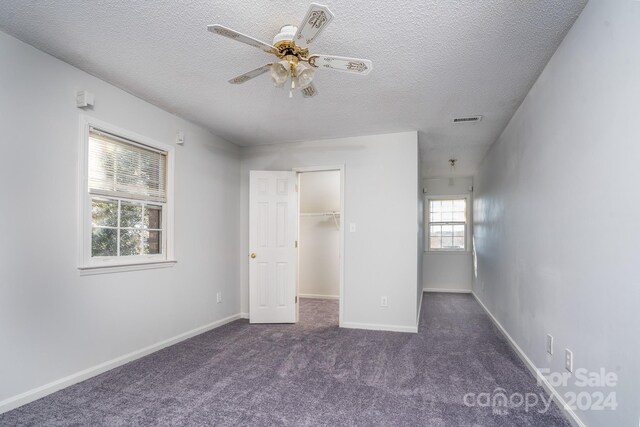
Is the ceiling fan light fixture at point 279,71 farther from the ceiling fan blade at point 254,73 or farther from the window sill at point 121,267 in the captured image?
the window sill at point 121,267

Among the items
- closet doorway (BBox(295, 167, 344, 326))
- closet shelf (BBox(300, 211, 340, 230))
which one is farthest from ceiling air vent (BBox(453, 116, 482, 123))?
closet shelf (BBox(300, 211, 340, 230))

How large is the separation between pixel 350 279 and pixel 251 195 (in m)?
1.62

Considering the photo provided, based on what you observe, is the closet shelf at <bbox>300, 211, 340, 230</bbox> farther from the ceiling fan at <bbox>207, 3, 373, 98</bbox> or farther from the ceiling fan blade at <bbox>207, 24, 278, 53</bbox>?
the ceiling fan blade at <bbox>207, 24, 278, 53</bbox>

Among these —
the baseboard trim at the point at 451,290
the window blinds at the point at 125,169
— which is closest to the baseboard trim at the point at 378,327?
the window blinds at the point at 125,169

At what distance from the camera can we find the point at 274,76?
83.9 inches

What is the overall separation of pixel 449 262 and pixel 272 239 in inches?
168

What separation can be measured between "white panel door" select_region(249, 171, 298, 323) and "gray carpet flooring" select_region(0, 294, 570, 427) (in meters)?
0.60

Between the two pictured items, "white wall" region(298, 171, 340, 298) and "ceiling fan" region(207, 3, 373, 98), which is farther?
"white wall" region(298, 171, 340, 298)

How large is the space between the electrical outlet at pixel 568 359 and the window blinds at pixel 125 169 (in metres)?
3.42

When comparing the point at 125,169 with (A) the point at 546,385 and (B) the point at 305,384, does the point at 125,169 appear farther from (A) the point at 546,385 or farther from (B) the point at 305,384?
(A) the point at 546,385

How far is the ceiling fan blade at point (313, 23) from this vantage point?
1546 mm

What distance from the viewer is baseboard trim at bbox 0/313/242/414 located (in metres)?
2.17

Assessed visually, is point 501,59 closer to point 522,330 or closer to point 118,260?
point 522,330

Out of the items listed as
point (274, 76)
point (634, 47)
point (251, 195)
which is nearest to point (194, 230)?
point (251, 195)
